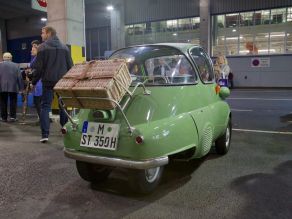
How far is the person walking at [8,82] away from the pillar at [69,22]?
57.0 inches

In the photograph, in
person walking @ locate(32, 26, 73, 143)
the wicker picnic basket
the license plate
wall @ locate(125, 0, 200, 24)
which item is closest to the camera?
the wicker picnic basket

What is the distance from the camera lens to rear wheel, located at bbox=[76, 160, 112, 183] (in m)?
3.73

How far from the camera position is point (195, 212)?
3016mm

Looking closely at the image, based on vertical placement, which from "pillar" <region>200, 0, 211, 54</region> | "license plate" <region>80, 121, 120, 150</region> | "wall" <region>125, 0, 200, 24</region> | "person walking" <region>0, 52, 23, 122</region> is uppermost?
"wall" <region>125, 0, 200, 24</region>

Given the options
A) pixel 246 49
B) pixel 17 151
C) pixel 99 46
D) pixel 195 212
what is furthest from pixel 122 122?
pixel 99 46

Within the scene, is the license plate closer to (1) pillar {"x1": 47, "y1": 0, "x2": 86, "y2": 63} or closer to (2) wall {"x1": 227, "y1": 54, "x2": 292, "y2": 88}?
(1) pillar {"x1": 47, "y1": 0, "x2": 86, "y2": 63}

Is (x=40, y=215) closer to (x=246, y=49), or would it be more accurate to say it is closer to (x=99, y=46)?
(x=246, y=49)

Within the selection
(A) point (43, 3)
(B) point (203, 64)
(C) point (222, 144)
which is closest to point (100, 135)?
(B) point (203, 64)

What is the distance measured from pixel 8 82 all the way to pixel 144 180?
20.1 ft

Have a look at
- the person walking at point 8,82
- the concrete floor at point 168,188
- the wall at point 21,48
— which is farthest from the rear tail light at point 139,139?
the wall at point 21,48

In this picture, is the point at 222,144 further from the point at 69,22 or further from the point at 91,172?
the point at 69,22

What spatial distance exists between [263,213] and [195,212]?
620mm

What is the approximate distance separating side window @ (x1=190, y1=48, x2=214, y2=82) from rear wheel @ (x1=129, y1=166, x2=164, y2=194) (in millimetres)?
1519

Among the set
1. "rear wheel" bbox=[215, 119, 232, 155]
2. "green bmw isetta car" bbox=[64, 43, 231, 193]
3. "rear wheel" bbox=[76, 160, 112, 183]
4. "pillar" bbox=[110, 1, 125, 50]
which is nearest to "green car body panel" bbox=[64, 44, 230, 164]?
"green bmw isetta car" bbox=[64, 43, 231, 193]
